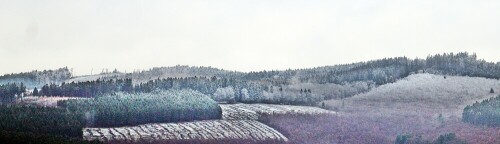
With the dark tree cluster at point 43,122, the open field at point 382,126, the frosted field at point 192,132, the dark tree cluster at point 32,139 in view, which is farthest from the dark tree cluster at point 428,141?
the dark tree cluster at point 43,122

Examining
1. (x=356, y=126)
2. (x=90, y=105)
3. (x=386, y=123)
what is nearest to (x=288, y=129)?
(x=356, y=126)

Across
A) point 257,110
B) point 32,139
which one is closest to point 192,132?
point 32,139

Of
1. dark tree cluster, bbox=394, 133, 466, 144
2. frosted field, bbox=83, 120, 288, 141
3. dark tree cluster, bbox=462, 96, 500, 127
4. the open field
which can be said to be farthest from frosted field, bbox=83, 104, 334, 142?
dark tree cluster, bbox=462, 96, 500, 127

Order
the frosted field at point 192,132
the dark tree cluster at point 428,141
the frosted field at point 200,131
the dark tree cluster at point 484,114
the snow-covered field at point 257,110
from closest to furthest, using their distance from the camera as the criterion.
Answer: the frosted field at point 192,132 < the frosted field at point 200,131 < the dark tree cluster at point 428,141 < the dark tree cluster at point 484,114 < the snow-covered field at point 257,110

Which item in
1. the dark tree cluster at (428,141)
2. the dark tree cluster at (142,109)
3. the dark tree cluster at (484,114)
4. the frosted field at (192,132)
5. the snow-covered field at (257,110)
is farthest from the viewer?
the snow-covered field at (257,110)

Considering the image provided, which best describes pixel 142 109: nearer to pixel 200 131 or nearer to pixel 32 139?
pixel 200 131

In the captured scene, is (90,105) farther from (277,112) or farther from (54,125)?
(277,112)

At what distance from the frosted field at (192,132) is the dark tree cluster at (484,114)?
142ft

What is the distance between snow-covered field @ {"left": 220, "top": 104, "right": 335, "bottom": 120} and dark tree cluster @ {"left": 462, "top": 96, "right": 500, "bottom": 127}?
3282cm

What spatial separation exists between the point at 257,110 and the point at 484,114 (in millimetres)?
48897

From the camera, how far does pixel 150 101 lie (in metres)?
150

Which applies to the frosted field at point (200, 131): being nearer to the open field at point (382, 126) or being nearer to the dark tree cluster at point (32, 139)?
the open field at point (382, 126)

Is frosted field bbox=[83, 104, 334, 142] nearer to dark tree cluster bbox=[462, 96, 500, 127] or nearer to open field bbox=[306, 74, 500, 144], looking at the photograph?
open field bbox=[306, 74, 500, 144]

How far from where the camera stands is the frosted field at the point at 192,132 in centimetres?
11950
